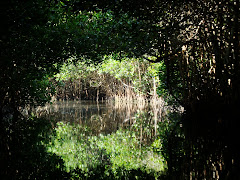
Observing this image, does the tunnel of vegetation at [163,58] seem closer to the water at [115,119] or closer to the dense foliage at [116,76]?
the water at [115,119]

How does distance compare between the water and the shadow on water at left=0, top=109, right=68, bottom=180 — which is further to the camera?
the water

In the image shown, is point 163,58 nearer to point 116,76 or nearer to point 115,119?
point 115,119

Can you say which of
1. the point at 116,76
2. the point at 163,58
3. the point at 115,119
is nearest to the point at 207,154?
the point at 163,58

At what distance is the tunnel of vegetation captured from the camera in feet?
11.7

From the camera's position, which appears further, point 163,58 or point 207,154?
point 163,58

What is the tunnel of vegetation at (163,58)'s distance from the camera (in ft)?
11.7

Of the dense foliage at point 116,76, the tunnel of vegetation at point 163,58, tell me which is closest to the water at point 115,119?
the tunnel of vegetation at point 163,58

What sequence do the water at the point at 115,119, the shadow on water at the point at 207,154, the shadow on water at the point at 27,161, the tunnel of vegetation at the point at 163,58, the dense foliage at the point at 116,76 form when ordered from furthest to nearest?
the dense foliage at the point at 116,76 < the water at the point at 115,119 < the tunnel of vegetation at the point at 163,58 < the shadow on water at the point at 27,161 < the shadow on water at the point at 207,154

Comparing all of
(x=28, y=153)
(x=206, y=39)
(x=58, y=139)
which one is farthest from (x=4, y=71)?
(x=206, y=39)

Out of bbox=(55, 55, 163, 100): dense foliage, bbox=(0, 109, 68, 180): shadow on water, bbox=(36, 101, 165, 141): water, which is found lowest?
bbox=(36, 101, 165, 141): water

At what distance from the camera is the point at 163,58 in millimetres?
7711

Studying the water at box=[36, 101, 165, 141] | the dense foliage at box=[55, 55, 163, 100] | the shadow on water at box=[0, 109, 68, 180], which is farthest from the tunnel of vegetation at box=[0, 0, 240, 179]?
the dense foliage at box=[55, 55, 163, 100]

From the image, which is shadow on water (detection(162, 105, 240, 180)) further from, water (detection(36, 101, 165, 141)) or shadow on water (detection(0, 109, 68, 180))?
shadow on water (detection(0, 109, 68, 180))

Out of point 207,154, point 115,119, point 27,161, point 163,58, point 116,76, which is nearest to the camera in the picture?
point 27,161
